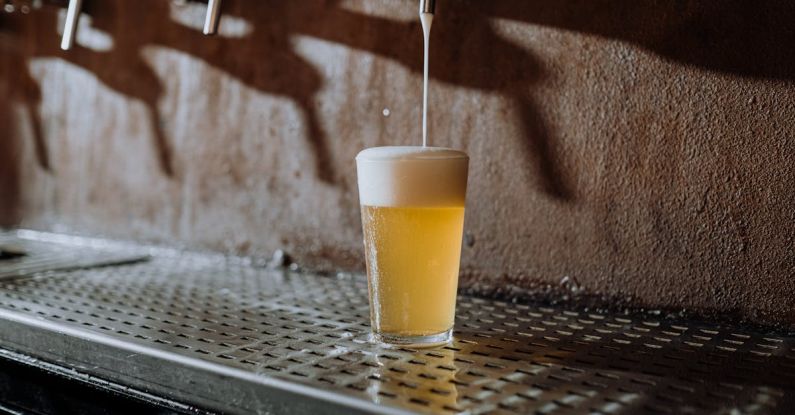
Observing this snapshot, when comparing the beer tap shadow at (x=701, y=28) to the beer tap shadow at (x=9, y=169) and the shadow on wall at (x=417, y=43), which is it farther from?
the beer tap shadow at (x=9, y=169)

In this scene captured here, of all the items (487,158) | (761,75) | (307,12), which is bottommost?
(487,158)

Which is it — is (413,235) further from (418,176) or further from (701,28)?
(701,28)

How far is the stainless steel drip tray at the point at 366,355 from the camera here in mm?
768

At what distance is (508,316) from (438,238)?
1.06 ft

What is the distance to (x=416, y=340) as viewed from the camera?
0.96 meters

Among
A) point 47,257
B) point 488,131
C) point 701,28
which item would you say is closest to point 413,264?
point 488,131

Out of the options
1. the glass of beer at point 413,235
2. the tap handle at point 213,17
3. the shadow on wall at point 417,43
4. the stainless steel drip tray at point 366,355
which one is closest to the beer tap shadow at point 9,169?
the shadow on wall at point 417,43

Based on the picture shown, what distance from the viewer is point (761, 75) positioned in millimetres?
1104

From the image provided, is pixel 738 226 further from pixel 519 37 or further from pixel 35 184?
pixel 35 184

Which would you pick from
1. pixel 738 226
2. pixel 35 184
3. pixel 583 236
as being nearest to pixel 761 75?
pixel 738 226

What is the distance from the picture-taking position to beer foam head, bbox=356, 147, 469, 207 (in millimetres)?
920

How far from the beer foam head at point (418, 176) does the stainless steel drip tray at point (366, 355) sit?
0.65 feet

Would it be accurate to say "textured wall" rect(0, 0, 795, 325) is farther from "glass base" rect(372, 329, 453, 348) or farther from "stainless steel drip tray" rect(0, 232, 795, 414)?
"glass base" rect(372, 329, 453, 348)

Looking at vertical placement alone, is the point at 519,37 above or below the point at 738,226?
above
